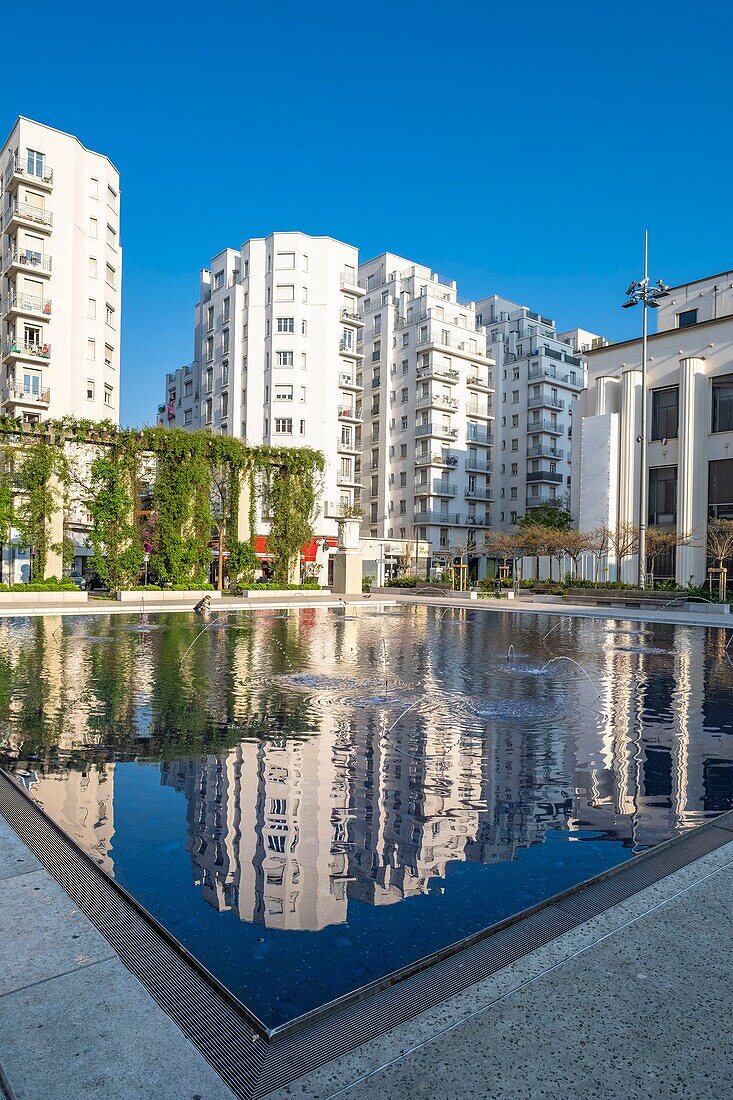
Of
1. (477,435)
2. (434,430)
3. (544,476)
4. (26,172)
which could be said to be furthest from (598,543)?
(26,172)

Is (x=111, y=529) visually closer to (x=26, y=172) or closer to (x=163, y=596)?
(x=163, y=596)

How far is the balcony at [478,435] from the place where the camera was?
7444 centimetres

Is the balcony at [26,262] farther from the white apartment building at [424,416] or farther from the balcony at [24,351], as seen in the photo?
the white apartment building at [424,416]

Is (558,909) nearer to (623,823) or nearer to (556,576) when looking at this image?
(623,823)

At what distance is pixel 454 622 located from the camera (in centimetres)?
2547

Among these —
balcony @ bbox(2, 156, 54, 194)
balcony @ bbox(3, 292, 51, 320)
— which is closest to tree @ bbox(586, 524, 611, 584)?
balcony @ bbox(3, 292, 51, 320)

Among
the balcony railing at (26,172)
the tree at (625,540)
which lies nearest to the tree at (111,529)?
the tree at (625,540)

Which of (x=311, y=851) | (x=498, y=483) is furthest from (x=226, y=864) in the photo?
(x=498, y=483)

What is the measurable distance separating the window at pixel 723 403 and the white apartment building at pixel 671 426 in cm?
6

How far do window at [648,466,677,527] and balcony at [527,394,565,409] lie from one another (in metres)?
32.1

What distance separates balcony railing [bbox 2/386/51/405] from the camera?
50156 millimetres

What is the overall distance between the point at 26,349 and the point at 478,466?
44.0 meters

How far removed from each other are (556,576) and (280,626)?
3437 centimetres

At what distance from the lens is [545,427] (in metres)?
77.4
